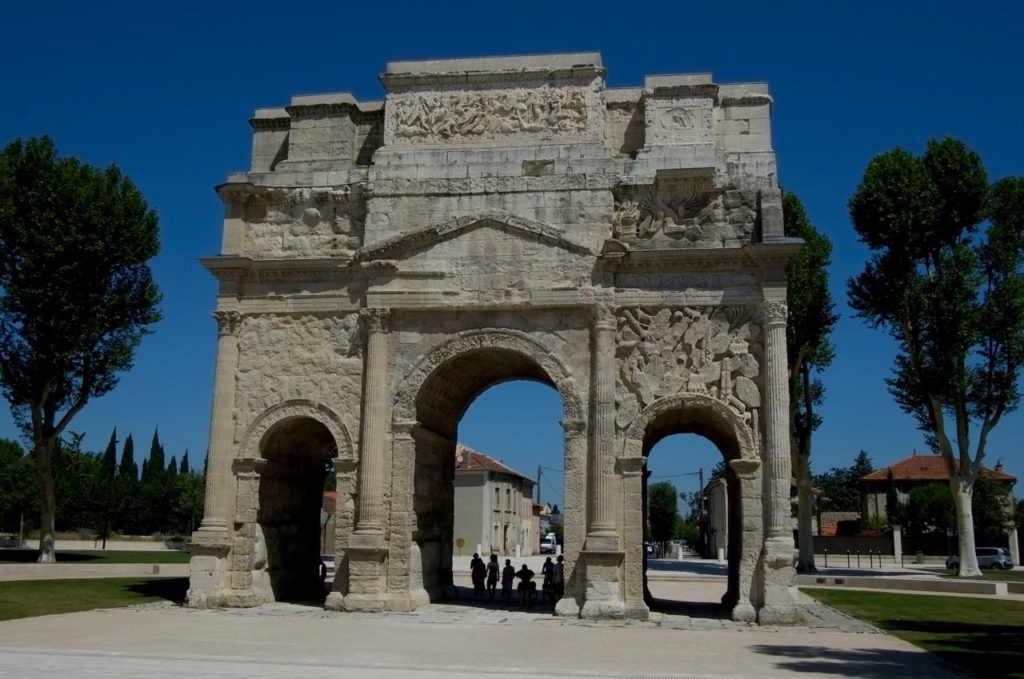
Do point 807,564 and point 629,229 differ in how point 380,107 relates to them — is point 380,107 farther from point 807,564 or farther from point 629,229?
point 807,564

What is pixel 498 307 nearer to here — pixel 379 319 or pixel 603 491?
pixel 379 319

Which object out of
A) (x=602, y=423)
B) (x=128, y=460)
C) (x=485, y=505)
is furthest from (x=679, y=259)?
(x=128, y=460)

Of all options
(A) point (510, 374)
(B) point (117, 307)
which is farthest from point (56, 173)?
(A) point (510, 374)

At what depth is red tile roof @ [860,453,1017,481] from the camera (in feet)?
187

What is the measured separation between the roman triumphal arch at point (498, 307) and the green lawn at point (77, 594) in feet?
6.99

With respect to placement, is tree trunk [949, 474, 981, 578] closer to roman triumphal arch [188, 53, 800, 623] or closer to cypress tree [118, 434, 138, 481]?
roman triumphal arch [188, 53, 800, 623]

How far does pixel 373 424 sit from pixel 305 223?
4.71 m

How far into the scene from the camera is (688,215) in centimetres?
1831

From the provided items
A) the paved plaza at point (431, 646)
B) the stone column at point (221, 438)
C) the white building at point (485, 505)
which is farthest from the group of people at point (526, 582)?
the white building at point (485, 505)

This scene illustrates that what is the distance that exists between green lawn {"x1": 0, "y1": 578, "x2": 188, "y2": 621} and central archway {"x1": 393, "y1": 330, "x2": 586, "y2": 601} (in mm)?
5310

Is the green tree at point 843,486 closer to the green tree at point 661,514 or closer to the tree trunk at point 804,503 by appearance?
the green tree at point 661,514

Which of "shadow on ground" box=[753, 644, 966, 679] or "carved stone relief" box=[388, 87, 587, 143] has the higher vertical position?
"carved stone relief" box=[388, 87, 587, 143]

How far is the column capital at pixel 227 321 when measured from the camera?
19.1 metres

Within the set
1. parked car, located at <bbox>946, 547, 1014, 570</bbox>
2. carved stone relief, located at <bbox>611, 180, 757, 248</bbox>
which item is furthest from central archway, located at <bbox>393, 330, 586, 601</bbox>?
parked car, located at <bbox>946, 547, 1014, 570</bbox>
